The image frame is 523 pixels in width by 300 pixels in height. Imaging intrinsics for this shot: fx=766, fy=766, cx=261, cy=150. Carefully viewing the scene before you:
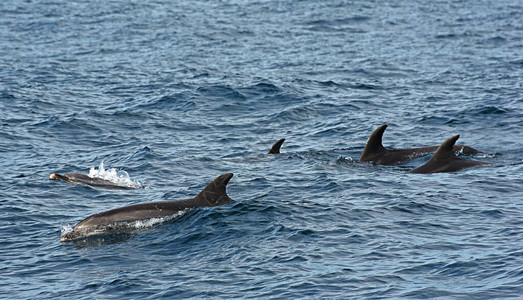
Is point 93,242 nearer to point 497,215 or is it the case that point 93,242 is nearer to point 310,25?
point 497,215

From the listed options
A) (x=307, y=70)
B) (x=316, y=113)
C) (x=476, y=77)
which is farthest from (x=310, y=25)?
(x=316, y=113)

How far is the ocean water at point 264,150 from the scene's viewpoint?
13.3 meters

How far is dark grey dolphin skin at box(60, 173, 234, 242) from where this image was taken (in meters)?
15.6

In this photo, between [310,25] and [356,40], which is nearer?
[356,40]

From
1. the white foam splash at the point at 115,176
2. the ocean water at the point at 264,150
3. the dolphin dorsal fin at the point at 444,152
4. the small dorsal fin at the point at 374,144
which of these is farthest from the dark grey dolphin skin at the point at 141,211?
the dolphin dorsal fin at the point at 444,152

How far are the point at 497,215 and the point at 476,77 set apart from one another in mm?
18483

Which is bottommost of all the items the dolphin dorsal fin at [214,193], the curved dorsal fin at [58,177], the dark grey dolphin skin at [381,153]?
the dark grey dolphin skin at [381,153]

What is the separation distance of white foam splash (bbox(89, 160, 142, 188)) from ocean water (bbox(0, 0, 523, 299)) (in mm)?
149

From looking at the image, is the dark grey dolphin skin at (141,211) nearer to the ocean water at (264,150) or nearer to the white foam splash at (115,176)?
the ocean water at (264,150)

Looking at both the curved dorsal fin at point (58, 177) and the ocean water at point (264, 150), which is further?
the curved dorsal fin at point (58, 177)

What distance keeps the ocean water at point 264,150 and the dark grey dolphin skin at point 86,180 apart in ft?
0.75

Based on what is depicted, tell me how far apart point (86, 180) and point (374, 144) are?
25.5 feet

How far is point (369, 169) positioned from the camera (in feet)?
67.1

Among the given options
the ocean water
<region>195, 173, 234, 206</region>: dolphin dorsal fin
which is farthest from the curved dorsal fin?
<region>195, 173, 234, 206</region>: dolphin dorsal fin
